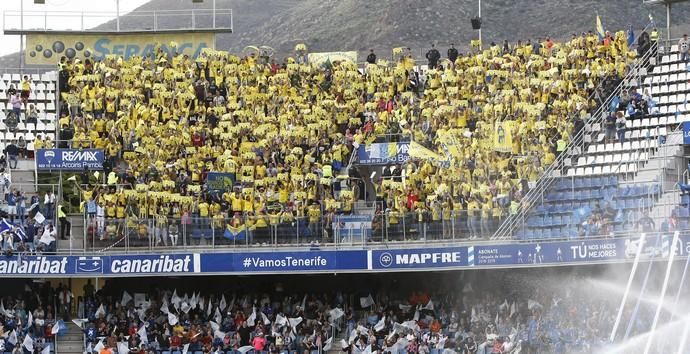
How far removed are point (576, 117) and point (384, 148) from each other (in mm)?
5645

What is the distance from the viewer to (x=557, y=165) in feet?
139

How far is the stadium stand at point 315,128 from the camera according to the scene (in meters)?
42.2

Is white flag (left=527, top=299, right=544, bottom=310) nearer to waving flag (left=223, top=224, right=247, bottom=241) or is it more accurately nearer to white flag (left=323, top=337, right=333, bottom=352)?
white flag (left=323, top=337, right=333, bottom=352)

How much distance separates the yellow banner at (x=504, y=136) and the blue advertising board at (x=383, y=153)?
281cm

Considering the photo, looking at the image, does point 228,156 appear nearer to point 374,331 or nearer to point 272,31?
point 374,331

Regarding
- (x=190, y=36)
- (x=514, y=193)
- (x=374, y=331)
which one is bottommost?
(x=374, y=331)

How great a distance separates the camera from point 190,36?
55281mm

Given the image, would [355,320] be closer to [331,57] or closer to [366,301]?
[366,301]

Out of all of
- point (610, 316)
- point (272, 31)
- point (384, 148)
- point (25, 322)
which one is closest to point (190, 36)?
point (384, 148)

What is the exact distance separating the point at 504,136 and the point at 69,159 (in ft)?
41.8

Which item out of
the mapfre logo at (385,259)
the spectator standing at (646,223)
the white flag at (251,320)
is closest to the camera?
the spectator standing at (646,223)

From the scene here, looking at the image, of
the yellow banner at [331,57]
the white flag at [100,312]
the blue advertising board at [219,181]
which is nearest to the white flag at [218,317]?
the white flag at [100,312]

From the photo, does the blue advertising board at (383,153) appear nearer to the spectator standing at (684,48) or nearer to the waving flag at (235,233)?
the waving flag at (235,233)

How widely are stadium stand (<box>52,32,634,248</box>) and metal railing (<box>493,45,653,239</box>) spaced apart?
0.30 m
